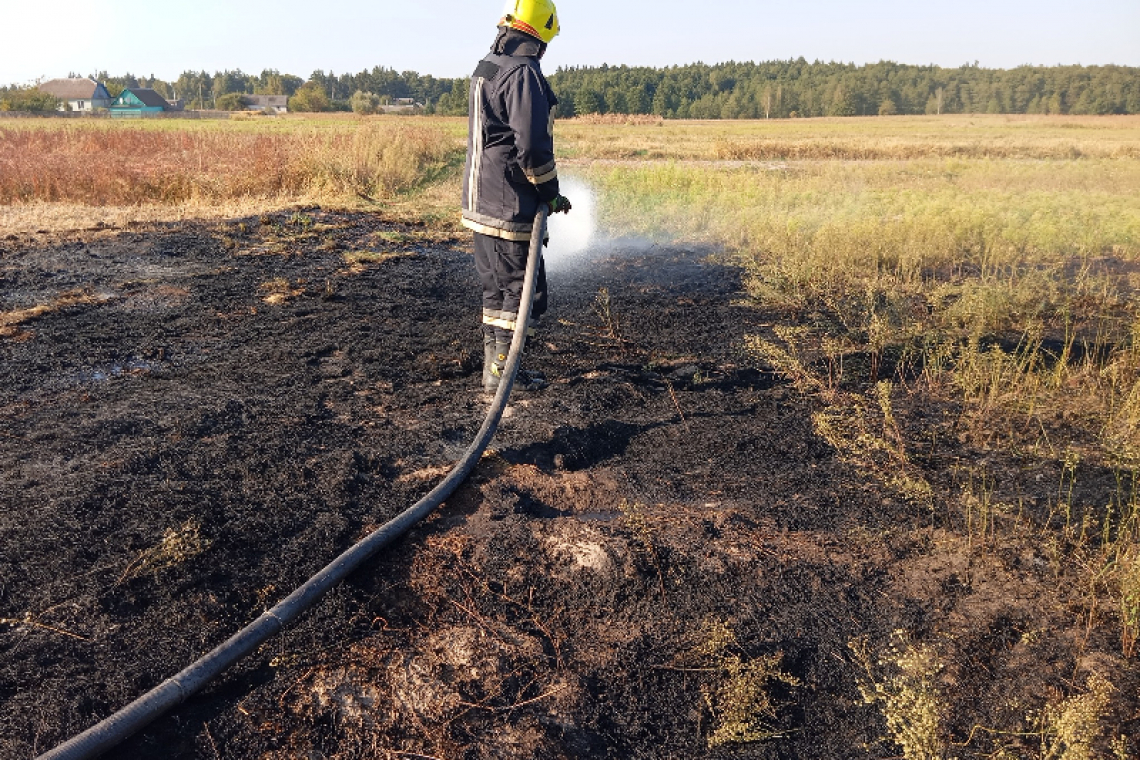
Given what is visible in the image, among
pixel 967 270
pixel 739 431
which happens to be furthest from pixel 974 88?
pixel 739 431

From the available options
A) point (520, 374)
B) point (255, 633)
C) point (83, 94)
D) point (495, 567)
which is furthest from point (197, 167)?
point (83, 94)

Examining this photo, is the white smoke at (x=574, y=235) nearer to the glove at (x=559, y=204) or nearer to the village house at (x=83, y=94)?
the glove at (x=559, y=204)

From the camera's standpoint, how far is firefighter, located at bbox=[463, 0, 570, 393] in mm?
3879

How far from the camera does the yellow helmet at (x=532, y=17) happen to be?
393cm

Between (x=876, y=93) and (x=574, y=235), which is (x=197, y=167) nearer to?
(x=574, y=235)

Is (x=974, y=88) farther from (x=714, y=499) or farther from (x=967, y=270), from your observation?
(x=714, y=499)

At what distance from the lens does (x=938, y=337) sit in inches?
216

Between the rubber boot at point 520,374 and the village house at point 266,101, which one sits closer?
the rubber boot at point 520,374

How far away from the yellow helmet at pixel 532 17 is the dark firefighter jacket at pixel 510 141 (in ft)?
0.15

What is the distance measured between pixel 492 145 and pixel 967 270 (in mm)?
6208

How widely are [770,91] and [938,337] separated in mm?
80048

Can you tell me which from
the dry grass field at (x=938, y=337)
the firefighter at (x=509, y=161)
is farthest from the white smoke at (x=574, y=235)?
the firefighter at (x=509, y=161)

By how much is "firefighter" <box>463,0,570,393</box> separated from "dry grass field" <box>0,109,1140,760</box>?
1747 millimetres

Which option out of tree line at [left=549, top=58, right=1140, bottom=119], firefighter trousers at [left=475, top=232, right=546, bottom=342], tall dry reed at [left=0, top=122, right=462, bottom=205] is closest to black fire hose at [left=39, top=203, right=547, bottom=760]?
firefighter trousers at [left=475, top=232, right=546, bottom=342]
